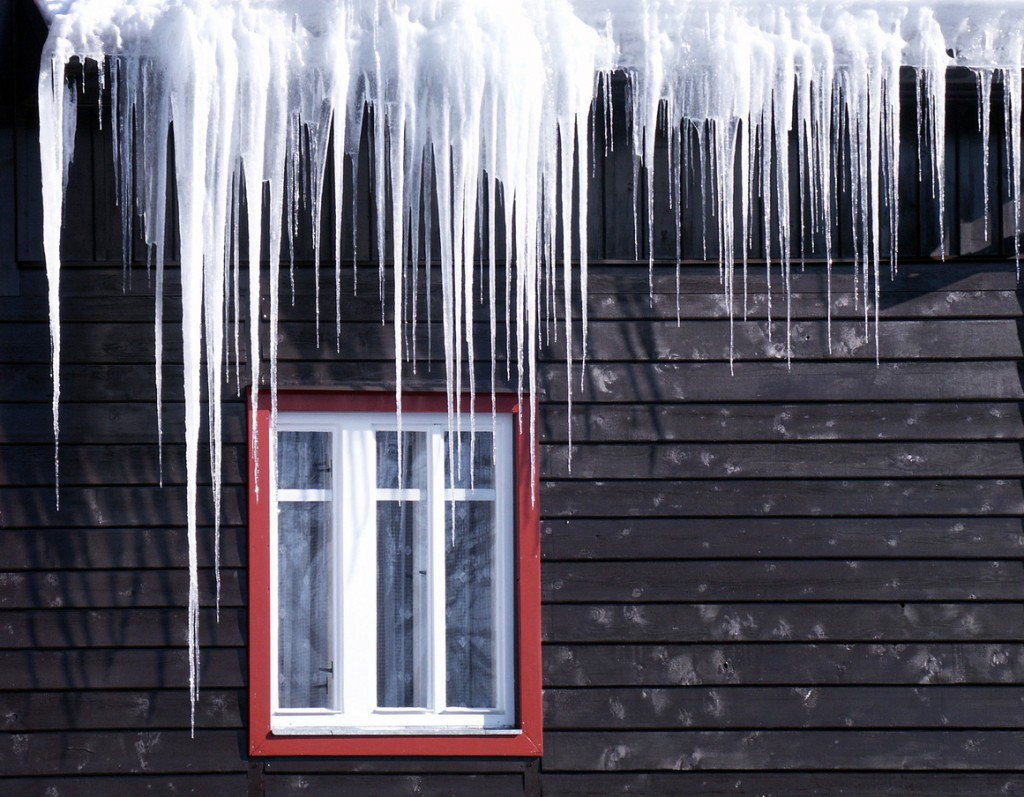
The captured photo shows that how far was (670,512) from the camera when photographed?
12.9ft

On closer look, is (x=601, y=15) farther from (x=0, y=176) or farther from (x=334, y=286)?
(x=0, y=176)

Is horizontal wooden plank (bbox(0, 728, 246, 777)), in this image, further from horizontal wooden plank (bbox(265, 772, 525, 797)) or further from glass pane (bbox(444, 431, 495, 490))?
glass pane (bbox(444, 431, 495, 490))

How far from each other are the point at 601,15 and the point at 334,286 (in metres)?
1.34

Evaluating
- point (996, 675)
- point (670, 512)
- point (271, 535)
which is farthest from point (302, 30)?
point (996, 675)

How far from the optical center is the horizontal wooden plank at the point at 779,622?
3896mm

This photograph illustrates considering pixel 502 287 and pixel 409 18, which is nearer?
pixel 409 18

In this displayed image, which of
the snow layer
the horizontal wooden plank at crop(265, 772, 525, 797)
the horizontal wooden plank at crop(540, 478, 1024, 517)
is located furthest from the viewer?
the horizontal wooden plank at crop(540, 478, 1024, 517)

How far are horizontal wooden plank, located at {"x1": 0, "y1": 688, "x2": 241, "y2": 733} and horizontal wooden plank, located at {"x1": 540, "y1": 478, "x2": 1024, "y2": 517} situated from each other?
4.40 feet

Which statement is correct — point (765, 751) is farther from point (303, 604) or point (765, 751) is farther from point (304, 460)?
point (304, 460)

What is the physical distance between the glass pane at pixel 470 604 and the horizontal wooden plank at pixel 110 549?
0.76m

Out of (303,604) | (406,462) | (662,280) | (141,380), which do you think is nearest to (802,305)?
(662,280)

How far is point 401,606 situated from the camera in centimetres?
396

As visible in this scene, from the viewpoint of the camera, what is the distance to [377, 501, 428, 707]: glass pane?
394 centimetres

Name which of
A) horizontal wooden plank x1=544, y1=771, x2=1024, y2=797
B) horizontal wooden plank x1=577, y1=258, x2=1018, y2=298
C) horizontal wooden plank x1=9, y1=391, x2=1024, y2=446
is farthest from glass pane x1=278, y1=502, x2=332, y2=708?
horizontal wooden plank x1=577, y1=258, x2=1018, y2=298
